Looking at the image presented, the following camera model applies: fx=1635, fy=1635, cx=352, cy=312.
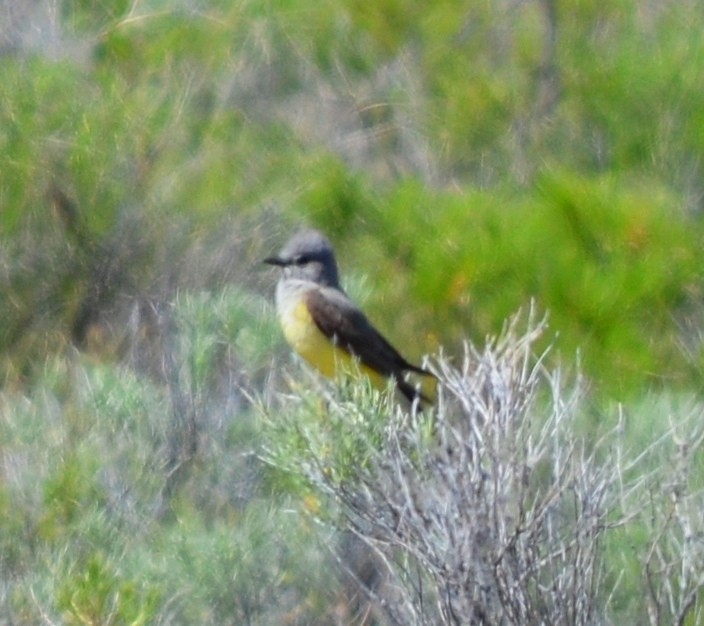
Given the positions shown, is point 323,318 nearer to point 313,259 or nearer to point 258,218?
point 313,259

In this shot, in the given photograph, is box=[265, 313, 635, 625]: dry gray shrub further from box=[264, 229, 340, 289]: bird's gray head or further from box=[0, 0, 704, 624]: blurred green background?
box=[264, 229, 340, 289]: bird's gray head

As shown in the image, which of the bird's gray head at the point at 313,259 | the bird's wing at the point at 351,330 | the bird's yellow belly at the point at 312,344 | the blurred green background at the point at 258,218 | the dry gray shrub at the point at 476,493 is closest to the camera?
the dry gray shrub at the point at 476,493

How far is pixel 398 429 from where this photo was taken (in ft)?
8.39

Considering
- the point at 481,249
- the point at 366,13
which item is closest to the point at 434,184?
the point at 366,13

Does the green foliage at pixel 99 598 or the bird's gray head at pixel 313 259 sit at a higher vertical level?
the green foliage at pixel 99 598

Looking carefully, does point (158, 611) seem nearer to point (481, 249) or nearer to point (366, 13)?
point (481, 249)

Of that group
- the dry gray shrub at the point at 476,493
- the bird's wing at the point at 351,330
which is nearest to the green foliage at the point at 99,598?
the dry gray shrub at the point at 476,493

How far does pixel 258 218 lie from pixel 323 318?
901 mm

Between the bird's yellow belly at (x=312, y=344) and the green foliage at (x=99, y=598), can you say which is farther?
the bird's yellow belly at (x=312, y=344)

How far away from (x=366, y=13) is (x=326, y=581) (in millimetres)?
3956

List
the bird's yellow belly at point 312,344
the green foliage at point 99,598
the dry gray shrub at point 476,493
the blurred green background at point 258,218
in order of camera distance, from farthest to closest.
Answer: the bird's yellow belly at point 312,344, the blurred green background at point 258,218, the green foliage at point 99,598, the dry gray shrub at point 476,493

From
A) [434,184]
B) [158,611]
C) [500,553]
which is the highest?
[500,553]

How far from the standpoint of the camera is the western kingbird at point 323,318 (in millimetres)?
4508

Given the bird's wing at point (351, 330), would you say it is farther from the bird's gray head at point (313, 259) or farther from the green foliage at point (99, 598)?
the green foliage at point (99, 598)
